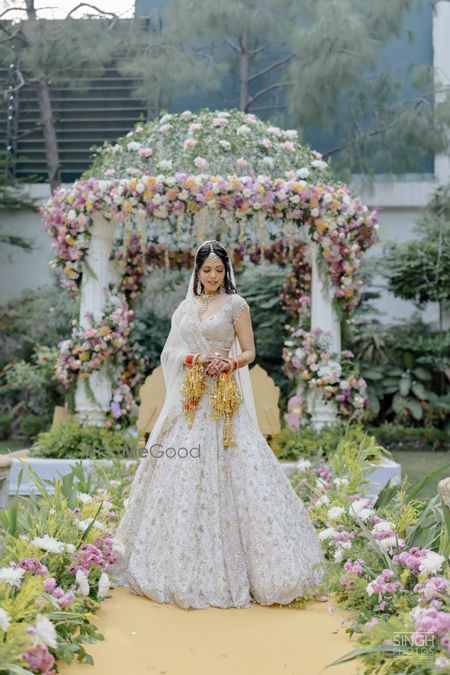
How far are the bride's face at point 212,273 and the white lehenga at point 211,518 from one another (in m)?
0.11

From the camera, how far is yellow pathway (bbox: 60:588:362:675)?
10.2 ft

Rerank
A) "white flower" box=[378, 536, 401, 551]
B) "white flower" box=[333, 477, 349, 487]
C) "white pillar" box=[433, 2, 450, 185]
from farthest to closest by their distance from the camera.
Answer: "white pillar" box=[433, 2, 450, 185]
"white flower" box=[333, 477, 349, 487]
"white flower" box=[378, 536, 401, 551]

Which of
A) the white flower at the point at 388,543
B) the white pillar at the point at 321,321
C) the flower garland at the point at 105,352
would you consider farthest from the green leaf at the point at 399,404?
the white flower at the point at 388,543

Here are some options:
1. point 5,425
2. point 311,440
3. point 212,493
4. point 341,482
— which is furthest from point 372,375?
point 212,493

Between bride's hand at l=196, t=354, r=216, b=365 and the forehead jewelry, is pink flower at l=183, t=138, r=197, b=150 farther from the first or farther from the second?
bride's hand at l=196, t=354, r=216, b=365

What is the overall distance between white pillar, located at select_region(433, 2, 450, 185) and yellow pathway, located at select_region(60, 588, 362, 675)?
32.6ft

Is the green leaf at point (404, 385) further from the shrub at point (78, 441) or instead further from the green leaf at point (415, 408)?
the shrub at point (78, 441)

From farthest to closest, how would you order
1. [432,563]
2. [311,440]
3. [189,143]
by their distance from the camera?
[311,440] → [189,143] → [432,563]

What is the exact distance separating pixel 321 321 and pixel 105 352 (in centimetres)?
212

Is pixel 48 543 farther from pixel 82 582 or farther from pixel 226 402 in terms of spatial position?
pixel 226 402

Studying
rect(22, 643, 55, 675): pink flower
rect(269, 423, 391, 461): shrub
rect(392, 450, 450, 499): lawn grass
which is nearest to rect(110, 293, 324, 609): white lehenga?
rect(22, 643, 55, 675): pink flower

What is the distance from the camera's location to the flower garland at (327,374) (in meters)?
7.88

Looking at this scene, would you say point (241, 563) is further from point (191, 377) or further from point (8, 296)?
point (8, 296)

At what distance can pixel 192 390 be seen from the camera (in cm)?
425
